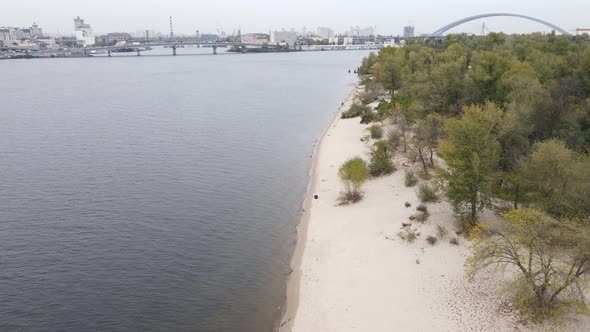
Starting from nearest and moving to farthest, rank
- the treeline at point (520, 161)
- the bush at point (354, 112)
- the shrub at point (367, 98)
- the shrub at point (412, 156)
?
the treeline at point (520, 161)
the shrub at point (412, 156)
the bush at point (354, 112)
the shrub at point (367, 98)

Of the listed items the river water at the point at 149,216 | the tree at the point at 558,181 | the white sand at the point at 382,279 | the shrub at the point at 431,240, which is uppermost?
the tree at the point at 558,181

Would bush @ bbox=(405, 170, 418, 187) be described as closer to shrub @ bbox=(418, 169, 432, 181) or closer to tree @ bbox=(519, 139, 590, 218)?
shrub @ bbox=(418, 169, 432, 181)

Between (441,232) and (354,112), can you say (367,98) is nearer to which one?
(354,112)

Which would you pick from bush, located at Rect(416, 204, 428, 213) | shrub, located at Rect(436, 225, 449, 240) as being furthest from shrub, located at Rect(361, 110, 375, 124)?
shrub, located at Rect(436, 225, 449, 240)

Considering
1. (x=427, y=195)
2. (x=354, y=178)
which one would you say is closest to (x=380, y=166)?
(x=354, y=178)

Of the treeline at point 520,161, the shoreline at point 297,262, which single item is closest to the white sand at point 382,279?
the shoreline at point 297,262

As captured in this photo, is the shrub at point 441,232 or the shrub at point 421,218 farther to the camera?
the shrub at point 421,218

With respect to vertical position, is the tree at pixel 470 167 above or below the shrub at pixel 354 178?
above

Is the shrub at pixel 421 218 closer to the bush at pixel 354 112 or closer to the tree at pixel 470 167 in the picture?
the tree at pixel 470 167
